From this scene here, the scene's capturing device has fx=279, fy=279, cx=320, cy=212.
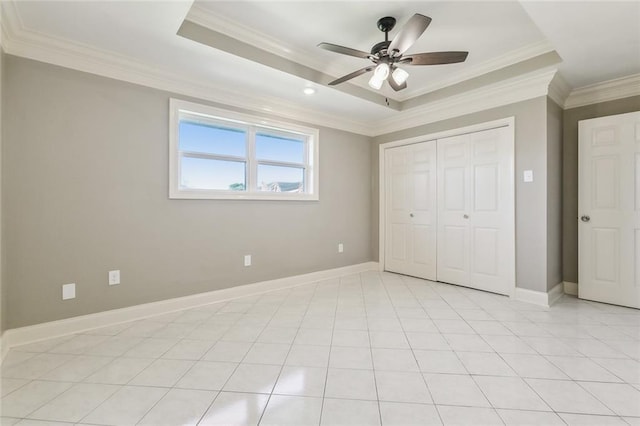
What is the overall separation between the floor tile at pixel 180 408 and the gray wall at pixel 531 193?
3.38m

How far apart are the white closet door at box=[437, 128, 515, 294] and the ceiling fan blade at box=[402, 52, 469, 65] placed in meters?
1.53

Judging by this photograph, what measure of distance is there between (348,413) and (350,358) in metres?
0.54

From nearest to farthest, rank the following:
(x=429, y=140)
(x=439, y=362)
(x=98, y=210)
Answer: (x=439, y=362), (x=98, y=210), (x=429, y=140)

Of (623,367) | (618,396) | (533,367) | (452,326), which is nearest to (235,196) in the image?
(452,326)

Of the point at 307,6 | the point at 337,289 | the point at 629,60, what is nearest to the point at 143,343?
the point at 337,289

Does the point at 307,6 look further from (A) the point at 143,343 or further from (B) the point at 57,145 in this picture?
(A) the point at 143,343

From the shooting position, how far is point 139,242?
8.96 feet

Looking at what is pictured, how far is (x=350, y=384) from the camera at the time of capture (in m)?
1.70

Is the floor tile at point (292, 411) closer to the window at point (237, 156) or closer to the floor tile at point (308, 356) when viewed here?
the floor tile at point (308, 356)

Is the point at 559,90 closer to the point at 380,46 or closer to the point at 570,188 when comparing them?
the point at 570,188

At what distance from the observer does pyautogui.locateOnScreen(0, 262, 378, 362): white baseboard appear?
221 centimetres

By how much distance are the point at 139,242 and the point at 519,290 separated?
13.6 feet

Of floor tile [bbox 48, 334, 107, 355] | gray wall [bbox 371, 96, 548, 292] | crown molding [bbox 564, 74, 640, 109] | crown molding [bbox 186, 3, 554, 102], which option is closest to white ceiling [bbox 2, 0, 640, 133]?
crown molding [bbox 186, 3, 554, 102]

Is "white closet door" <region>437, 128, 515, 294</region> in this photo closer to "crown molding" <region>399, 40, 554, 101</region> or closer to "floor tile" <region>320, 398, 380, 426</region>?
"crown molding" <region>399, 40, 554, 101</region>
